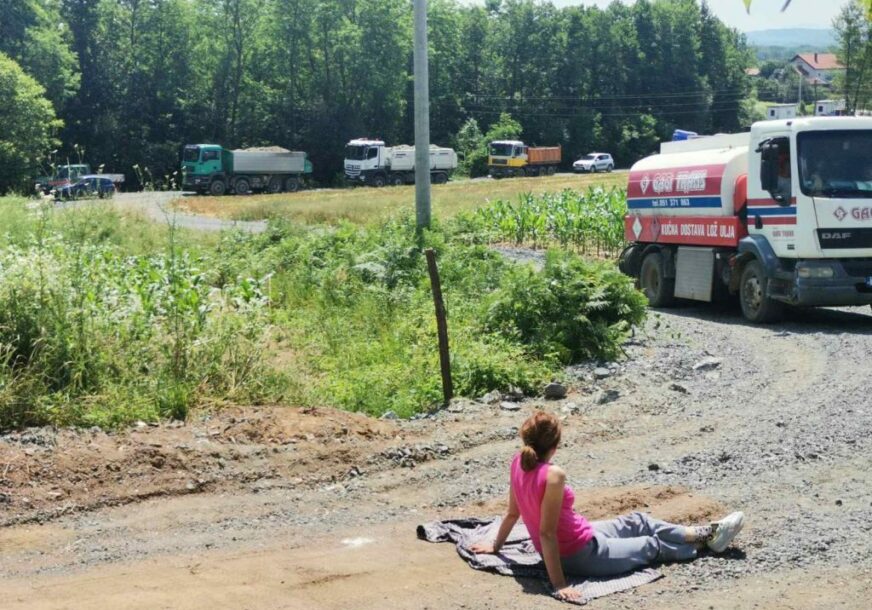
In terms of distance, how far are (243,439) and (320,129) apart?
82.7 meters

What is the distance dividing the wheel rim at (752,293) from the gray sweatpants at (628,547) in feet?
35.8

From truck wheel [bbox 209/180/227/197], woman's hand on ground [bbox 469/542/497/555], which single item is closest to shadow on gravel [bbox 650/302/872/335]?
woman's hand on ground [bbox 469/542/497/555]

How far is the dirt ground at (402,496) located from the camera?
668cm

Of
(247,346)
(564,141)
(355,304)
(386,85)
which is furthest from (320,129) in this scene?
(247,346)

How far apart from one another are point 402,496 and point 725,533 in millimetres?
2789

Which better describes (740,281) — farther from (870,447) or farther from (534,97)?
(534,97)

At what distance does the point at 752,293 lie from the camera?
58.2 ft

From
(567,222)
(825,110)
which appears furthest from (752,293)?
(567,222)

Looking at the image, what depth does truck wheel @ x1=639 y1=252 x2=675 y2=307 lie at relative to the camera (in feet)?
67.7

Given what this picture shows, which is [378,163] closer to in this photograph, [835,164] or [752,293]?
[752,293]

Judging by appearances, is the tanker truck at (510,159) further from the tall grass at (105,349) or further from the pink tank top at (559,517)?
the pink tank top at (559,517)

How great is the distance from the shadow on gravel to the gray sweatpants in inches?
399

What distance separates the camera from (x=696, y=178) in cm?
1905

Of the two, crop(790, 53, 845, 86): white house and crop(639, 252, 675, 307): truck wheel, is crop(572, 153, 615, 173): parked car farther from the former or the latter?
crop(790, 53, 845, 86): white house
